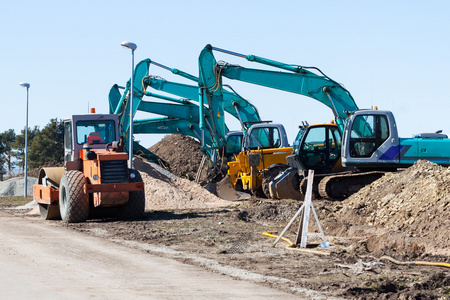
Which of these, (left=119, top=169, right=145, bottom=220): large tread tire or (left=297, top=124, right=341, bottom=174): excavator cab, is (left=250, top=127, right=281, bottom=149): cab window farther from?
(left=119, top=169, right=145, bottom=220): large tread tire

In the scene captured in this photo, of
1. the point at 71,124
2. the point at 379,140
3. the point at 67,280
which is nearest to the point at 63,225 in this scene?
the point at 71,124

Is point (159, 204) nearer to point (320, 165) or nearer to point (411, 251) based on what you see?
point (320, 165)

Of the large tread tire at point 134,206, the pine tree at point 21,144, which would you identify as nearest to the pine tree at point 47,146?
the pine tree at point 21,144

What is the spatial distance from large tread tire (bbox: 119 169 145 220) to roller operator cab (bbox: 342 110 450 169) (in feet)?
22.1

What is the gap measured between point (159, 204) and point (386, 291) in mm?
15984

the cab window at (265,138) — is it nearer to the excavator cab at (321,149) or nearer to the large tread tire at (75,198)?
the excavator cab at (321,149)

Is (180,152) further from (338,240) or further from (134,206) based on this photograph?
(338,240)

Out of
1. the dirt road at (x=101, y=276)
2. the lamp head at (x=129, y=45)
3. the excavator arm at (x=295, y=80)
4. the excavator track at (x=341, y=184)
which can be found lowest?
the dirt road at (x=101, y=276)

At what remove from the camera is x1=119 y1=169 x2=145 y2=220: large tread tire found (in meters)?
18.1

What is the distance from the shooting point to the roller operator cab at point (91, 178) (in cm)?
1723

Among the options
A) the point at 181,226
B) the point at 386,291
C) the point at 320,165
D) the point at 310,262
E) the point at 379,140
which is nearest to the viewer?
the point at 386,291

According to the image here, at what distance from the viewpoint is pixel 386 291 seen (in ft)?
27.2

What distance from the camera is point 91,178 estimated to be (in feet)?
58.0

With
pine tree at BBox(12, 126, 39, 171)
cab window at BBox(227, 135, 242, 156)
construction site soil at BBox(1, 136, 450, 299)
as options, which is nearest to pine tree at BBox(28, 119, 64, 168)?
pine tree at BBox(12, 126, 39, 171)
